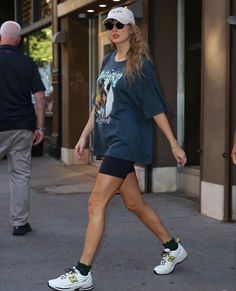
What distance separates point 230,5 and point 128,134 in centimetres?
262

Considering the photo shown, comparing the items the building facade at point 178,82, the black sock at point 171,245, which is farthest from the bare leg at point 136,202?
the building facade at point 178,82

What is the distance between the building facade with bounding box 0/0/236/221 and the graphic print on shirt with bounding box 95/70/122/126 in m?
2.26

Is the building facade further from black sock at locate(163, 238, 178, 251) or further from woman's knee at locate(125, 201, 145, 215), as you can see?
woman's knee at locate(125, 201, 145, 215)

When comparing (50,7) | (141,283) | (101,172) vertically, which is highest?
(50,7)

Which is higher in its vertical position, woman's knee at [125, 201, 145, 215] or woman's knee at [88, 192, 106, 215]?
woman's knee at [88, 192, 106, 215]

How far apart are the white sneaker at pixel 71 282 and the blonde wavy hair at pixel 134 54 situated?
1.45m

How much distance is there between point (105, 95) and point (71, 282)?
1.37 meters

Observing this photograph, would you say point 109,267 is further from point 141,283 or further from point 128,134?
point 128,134

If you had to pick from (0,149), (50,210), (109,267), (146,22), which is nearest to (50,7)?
(146,22)

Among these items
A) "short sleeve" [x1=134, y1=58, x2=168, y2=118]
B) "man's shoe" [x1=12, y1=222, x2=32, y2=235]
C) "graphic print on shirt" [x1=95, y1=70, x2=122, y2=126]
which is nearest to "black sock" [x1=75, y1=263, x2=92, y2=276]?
"graphic print on shirt" [x1=95, y1=70, x2=122, y2=126]

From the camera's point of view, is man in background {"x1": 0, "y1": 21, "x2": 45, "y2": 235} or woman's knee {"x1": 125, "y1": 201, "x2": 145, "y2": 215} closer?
woman's knee {"x1": 125, "y1": 201, "x2": 145, "y2": 215}

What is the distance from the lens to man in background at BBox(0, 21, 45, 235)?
610 centimetres

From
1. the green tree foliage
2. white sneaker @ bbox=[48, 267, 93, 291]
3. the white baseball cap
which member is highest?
the green tree foliage

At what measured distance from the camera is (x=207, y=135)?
22.6ft
